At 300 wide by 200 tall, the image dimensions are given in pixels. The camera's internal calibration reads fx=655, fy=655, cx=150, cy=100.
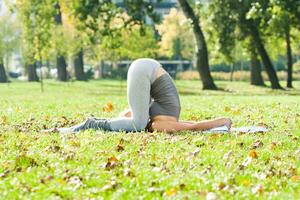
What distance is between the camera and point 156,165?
6469mm

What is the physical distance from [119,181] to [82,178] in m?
0.36

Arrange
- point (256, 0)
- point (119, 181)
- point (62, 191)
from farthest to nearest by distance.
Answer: point (256, 0)
point (119, 181)
point (62, 191)

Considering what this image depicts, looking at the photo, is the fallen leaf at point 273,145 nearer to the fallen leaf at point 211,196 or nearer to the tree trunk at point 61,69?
the fallen leaf at point 211,196

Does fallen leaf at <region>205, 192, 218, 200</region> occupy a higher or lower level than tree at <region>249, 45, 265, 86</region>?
higher

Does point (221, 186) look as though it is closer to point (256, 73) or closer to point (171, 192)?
point (171, 192)

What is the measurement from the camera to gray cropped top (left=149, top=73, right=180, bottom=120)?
9.79 metres

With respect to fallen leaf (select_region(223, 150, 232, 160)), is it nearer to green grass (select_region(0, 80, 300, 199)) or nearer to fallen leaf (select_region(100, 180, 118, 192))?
green grass (select_region(0, 80, 300, 199))

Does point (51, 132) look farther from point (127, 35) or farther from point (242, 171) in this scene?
point (127, 35)

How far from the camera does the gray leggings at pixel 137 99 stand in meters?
9.37

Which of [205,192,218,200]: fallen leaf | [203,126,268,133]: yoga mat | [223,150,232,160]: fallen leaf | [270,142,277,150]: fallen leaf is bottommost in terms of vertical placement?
[203,126,268,133]: yoga mat

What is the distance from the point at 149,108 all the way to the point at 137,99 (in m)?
0.54

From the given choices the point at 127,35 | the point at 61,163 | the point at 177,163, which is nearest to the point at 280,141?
the point at 177,163

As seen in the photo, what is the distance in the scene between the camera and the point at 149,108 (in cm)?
984

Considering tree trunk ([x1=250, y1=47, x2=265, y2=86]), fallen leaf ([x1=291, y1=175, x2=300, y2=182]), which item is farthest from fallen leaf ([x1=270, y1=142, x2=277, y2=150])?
tree trunk ([x1=250, y1=47, x2=265, y2=86])
